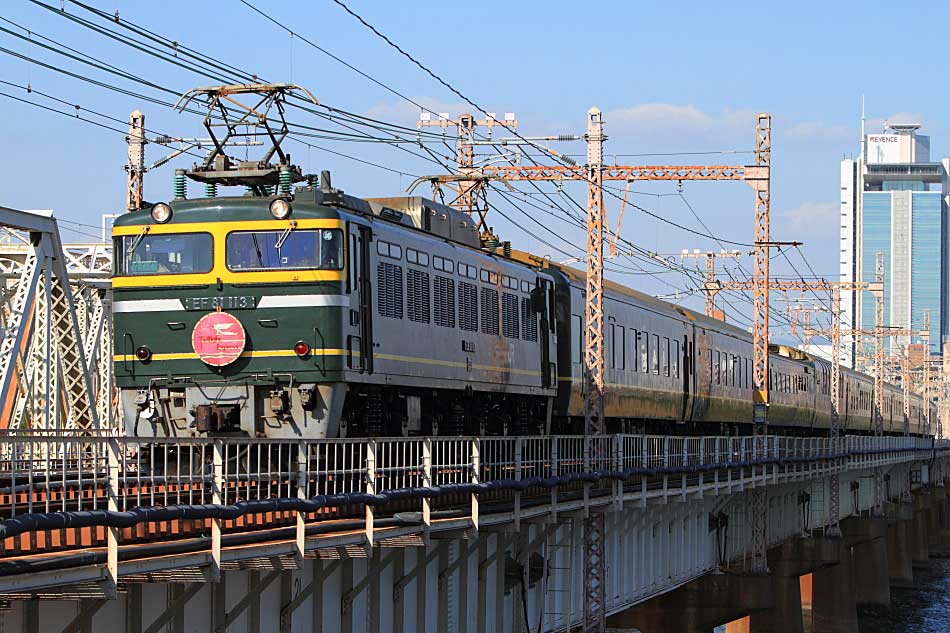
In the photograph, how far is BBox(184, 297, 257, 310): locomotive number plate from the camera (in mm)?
21609

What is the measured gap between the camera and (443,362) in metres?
25.6

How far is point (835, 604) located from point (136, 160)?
45152 millimetres

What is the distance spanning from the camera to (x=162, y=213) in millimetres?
22203

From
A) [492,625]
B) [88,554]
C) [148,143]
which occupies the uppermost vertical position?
[148,143]

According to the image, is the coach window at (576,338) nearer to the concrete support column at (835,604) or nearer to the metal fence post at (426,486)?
the metal fence post at (426,486)

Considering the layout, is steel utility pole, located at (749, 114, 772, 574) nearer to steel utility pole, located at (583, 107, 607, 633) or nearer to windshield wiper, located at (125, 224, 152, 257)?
steel utility pole, located at (583, 107, 607, 633)

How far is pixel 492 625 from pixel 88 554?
12808 millimetres

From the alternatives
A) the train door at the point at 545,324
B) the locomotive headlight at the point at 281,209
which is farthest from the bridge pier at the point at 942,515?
the locomotive headlight at the point at 281,209

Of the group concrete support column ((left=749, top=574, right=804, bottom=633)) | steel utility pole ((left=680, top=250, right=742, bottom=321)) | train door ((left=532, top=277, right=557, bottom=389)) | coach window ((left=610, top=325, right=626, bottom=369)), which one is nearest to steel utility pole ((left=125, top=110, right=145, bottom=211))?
train door ((left=532, top=277, right=557, bottom=389))

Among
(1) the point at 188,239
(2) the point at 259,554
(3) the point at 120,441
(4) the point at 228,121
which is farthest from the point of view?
(4) the point at 228,121

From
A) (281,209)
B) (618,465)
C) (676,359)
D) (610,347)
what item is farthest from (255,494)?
(676,359)

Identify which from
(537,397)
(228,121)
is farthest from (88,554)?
(537,397)

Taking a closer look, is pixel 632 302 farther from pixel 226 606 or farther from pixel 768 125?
pixel 226 606

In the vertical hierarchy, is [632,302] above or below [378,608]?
above
